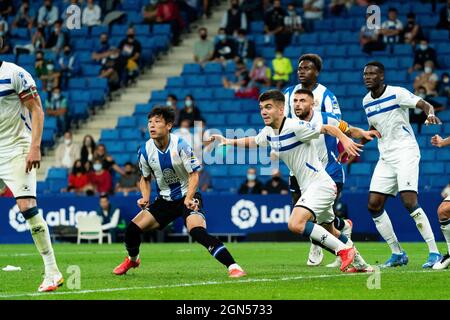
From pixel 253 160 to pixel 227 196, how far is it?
215 cm

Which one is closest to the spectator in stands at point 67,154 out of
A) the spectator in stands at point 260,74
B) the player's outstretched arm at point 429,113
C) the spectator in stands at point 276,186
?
the spectator in stands at point 260,74

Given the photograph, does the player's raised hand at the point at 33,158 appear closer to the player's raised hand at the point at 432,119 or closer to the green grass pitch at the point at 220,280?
the green grass pitch at the point at 220,280

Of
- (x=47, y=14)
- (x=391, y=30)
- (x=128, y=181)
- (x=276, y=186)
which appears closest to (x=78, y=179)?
(x=128, y=181)

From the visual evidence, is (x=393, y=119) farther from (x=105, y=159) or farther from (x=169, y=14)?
(x=169, y=14)

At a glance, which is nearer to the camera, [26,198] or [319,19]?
[26,198]

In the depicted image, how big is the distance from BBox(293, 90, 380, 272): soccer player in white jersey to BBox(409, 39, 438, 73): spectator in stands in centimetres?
1289

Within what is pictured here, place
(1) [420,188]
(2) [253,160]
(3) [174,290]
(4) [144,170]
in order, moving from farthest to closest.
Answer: (2) [253,160] < (1) [420,188] < (4) [144,170] < (3) [174,290]

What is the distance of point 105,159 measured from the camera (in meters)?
25.8

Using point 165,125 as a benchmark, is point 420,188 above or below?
below

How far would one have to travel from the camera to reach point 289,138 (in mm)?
12070

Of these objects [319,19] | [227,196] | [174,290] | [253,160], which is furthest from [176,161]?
[319,19]

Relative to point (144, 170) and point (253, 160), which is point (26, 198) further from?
point (253, 160)

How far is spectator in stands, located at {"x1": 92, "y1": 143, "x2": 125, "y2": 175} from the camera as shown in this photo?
25719 mm

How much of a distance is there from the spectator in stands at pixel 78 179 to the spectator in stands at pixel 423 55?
8358 mm
